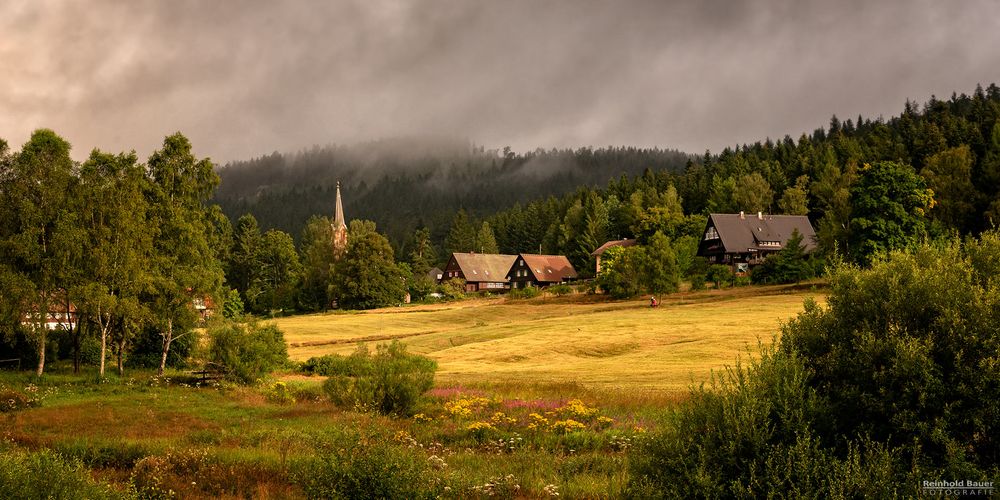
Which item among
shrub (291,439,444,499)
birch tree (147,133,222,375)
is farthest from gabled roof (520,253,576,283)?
shrub (291,439,444,499)

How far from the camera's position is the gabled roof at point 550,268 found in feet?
432

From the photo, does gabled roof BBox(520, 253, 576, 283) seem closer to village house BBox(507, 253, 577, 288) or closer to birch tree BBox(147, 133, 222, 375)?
village house BBox(507, 253, 577, 288)

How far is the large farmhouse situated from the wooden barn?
44.3 meters

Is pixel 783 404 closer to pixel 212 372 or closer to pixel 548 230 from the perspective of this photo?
pixel 212 372

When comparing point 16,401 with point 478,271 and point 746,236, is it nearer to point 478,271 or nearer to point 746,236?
point 746,236

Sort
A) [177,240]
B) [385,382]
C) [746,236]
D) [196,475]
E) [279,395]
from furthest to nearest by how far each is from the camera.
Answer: [746,236]
[177,240]
[279,395]
[385,382]
[196,475]

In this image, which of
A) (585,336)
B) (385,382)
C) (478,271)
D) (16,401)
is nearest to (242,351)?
(16,401)

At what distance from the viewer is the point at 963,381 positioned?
35.7 ft

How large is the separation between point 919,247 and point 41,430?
25577mm

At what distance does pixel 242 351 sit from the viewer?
36031mm

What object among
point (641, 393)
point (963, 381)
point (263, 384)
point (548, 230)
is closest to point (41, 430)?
point (263, 384)

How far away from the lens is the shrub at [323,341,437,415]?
26.0 metres

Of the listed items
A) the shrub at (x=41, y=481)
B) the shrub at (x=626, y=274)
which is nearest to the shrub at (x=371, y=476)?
the shrub at (x=41, y=481)

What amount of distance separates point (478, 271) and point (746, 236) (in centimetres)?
5512
